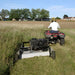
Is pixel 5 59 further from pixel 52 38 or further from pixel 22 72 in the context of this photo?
pixel 52 38

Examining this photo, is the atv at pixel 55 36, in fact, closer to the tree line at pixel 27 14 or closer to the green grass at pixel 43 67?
the green grass at pixel 43 67

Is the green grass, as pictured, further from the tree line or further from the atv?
the tree line

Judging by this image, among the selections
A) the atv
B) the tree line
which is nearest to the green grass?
the atv

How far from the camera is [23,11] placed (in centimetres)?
9406

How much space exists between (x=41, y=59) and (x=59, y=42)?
3.42 metres

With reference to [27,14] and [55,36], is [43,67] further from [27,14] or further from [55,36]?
[27,14]

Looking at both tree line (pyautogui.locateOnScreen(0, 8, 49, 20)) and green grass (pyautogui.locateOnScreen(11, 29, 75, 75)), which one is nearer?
green grass (pyautogui.locateOnScreen(11, 29, 75, 75))

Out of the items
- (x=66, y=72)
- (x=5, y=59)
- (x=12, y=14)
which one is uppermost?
(x=12, y=14)

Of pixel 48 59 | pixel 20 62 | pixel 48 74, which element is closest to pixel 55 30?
pixel 48 59

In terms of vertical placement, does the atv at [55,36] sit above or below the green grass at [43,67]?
above

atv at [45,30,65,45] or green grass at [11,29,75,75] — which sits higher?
atv at [45,30,65,45]

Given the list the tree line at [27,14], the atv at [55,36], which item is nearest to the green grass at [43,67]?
the atv at [55,36]

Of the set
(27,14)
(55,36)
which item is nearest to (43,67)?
(55,36)

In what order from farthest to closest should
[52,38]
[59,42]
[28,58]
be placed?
[59,42] < [52,38] < [28,58]
